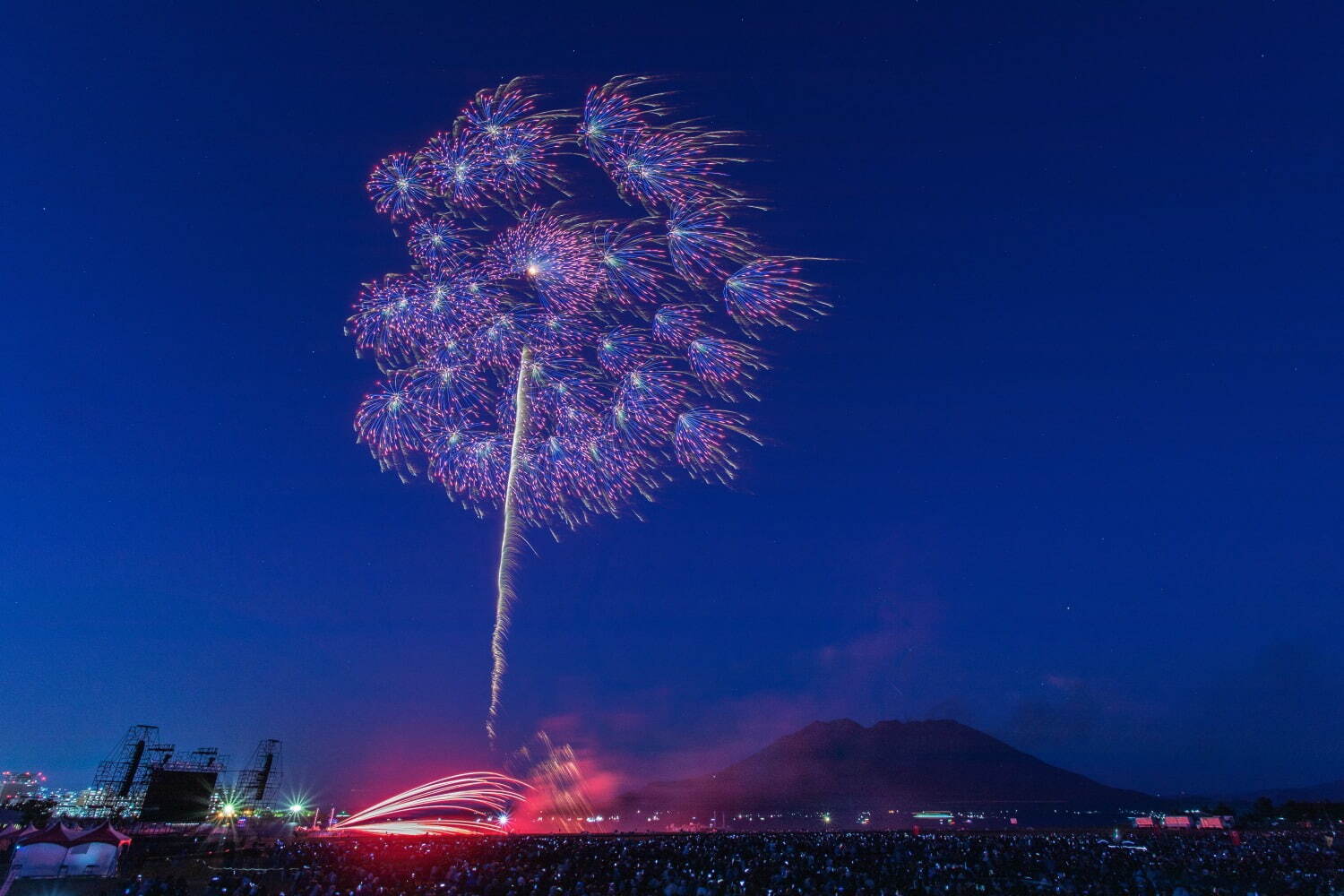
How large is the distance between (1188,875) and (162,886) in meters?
37.3

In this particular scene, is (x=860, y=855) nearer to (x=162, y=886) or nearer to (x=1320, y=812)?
(x=162, y=886)

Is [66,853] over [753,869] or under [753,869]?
Answer: over

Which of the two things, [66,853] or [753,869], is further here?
[753,869]

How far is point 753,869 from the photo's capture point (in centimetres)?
2841

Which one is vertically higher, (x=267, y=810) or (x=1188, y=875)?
(x=267, y=810)

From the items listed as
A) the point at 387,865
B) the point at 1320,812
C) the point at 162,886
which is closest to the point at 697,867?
the point at 387,865

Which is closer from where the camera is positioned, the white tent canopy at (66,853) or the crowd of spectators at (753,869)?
the crowd of spectators at (753,869)

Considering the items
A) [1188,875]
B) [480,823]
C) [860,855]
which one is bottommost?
[1188,875]

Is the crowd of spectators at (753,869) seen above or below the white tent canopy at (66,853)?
below

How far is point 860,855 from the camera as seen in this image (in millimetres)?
33375

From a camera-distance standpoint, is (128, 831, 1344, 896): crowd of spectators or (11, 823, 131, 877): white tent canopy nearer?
(128, 831, 1344, 896): crowd of spectators

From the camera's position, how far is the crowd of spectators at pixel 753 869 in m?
24.0

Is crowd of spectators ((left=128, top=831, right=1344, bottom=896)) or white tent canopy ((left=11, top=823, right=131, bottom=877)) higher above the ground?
white tent canopy ((left=11, top=823, right=131, bottom=877))

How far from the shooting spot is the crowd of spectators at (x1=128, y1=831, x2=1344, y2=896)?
23953 millimetres
